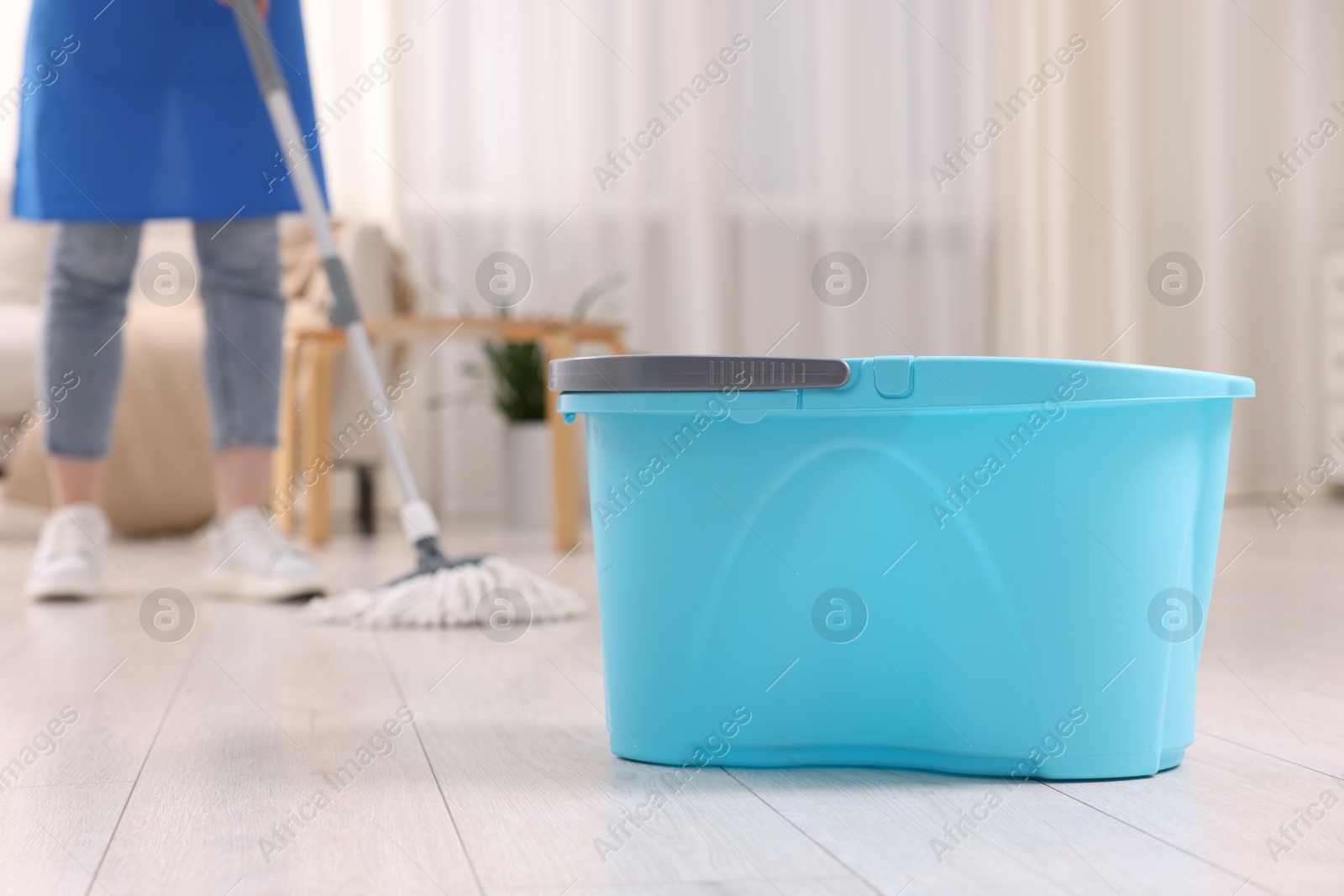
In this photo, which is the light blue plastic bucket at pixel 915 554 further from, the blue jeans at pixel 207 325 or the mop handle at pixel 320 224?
the blue jeans at pixel 207 325

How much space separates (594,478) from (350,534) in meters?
2.01

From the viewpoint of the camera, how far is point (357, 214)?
296cm

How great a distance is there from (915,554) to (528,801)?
219 millimetres

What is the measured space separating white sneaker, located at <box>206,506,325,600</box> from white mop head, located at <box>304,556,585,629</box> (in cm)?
14

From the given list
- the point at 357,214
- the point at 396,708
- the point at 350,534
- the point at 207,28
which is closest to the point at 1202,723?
the point at 396,708

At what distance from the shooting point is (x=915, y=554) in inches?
24.7

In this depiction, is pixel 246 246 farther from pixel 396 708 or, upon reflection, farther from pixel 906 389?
pixel 906 389

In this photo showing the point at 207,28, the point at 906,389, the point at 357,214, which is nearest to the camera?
the point at 906,389

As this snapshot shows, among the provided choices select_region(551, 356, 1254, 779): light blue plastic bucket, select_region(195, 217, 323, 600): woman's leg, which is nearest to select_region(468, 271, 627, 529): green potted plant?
select_region(195, 217, 323, 600): woman's leg

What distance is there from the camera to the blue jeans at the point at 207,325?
4.85 ft

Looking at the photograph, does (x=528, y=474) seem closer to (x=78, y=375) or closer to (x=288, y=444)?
(x=288, y=444)

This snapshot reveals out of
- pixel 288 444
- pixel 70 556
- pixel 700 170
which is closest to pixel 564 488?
pixel 288 444

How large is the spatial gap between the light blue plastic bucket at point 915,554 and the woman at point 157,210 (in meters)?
0.89

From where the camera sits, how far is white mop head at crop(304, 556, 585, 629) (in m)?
1.24
